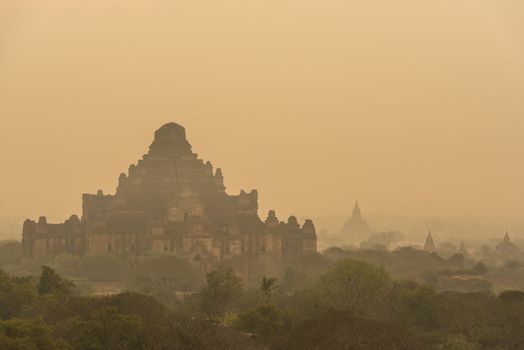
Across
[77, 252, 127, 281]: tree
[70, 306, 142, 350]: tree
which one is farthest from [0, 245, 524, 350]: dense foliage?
[77, 252, 127, 281]: tree

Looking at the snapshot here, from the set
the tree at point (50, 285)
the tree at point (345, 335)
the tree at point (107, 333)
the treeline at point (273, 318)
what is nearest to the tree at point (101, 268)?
the treeline at point (273, 318)

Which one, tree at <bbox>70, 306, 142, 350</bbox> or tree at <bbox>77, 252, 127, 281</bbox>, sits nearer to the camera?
tree at <bbox>70, 306, 142, 350</bbox>

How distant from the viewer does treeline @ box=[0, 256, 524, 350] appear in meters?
97.9

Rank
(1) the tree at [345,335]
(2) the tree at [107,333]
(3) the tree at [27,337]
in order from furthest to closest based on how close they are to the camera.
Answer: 1. (1) the tree at [345,335]
2. (2) the tree at [107,333]
3. (3) the tree at [27,337]

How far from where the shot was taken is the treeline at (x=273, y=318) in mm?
97875

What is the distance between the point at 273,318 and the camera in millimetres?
114250

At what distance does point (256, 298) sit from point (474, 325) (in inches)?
1190

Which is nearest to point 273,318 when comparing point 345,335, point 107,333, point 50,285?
point 345,335

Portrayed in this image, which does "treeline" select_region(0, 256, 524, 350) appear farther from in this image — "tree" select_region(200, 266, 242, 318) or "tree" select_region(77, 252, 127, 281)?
"tree" select_region(77, 252, 127, 281)

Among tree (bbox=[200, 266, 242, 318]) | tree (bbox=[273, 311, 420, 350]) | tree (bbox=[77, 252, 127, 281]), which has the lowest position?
tree (bbox=[273, 311, 420, 350])

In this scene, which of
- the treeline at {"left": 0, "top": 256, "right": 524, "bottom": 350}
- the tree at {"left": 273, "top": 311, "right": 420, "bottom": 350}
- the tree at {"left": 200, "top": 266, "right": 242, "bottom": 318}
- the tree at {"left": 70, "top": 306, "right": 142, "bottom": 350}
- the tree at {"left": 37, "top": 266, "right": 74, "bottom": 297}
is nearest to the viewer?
the tree at {"left": 70, "top": 306, "right": 142, "bottom": 350}

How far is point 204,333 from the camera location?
102 metres

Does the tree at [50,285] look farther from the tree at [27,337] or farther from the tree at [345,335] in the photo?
the tree at [27,337]

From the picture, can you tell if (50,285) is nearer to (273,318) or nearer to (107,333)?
(273,318)
